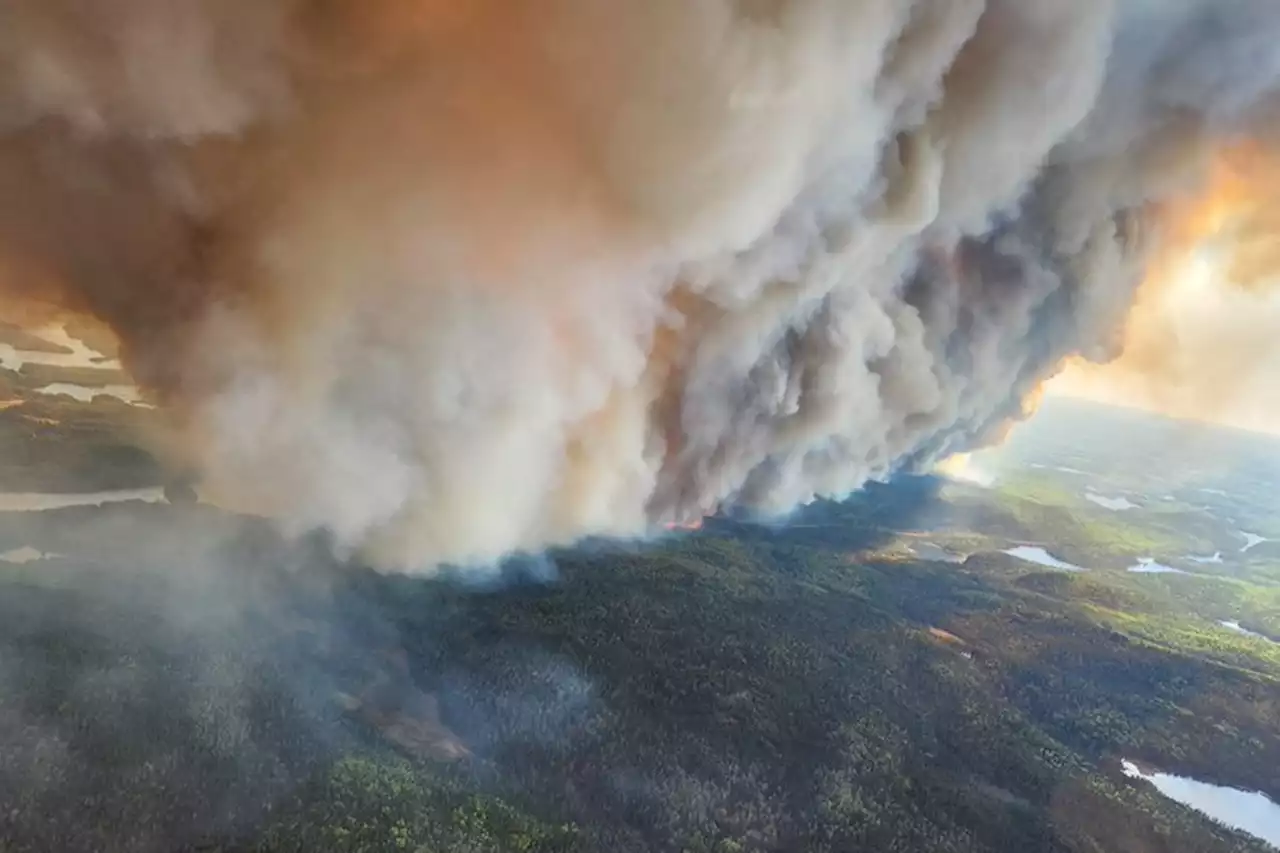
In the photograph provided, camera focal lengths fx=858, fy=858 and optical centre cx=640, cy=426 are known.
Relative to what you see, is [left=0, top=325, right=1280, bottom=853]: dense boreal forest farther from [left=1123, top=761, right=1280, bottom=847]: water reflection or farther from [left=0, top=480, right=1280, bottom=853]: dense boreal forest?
[left=1123, top=761, right=1280, bottom=847]: water reflection

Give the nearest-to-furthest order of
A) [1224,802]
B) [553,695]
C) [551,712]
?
[551,712], [553,695], [1224,802]

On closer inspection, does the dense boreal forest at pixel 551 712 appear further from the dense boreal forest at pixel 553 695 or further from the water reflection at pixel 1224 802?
the water reflection at pixel 1224 802

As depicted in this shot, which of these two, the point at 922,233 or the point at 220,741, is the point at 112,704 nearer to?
the point at 220,741

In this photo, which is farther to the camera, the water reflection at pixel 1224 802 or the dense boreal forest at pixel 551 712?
the water reflection at pixel 1224 802

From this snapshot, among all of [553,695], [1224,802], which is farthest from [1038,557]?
[553,695]

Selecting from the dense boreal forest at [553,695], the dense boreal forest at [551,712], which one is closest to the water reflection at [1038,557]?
the dense boreal forest at [553,695]

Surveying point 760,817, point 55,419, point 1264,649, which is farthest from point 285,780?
point 1264,649

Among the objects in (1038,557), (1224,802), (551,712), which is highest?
(551,712)

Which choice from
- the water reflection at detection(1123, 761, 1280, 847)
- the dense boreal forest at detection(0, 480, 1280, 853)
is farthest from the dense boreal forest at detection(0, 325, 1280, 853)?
the water reflection at detection(1123, 761, 1280, 847)

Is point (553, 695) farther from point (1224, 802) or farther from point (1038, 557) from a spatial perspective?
point (1038, 557)
